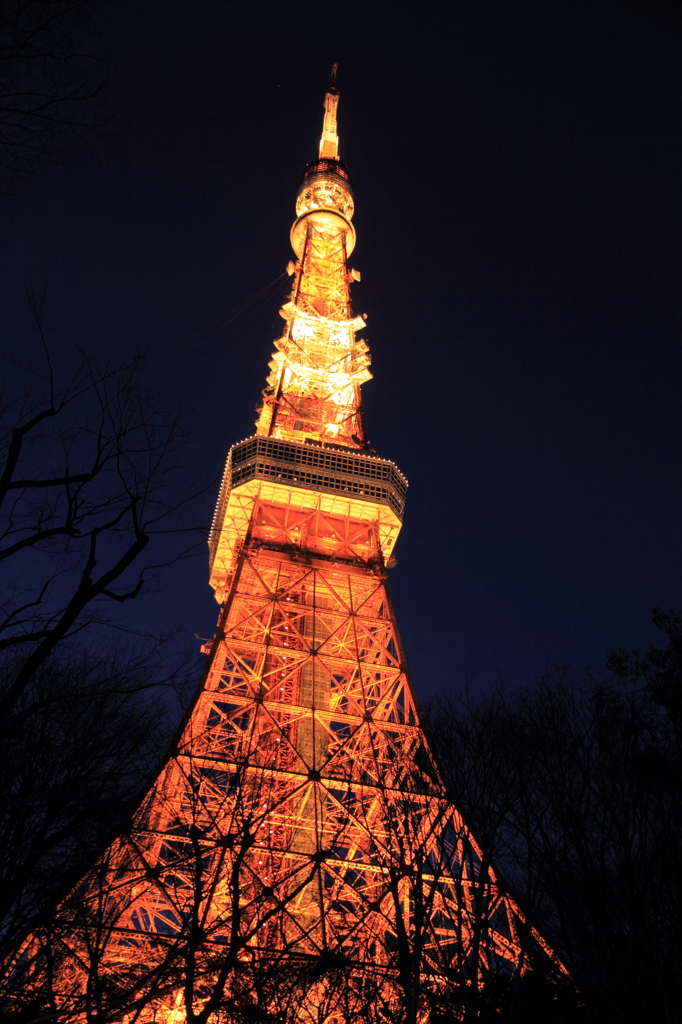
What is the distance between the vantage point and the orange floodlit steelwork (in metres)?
7.83

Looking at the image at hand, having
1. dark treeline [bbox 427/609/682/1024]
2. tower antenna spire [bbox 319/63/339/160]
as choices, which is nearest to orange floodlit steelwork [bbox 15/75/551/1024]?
dark treeline [bbox 427/609/682/1024]

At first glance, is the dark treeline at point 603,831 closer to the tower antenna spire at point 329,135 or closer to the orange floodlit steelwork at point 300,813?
the orange floodlit steelwork at point 300,813

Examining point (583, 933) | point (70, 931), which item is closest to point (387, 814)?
point (583, 933)

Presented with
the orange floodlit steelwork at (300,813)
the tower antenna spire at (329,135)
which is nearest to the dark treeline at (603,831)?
the orange floodlit steelwork at (300,813)

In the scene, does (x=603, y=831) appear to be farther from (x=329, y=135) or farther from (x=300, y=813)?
(x=329, y=135)

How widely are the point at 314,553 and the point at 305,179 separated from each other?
2942 cm

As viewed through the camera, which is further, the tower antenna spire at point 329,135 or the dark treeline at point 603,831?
→ the tower antenna spire at point 329,135

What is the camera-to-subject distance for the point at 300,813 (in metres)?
16.6

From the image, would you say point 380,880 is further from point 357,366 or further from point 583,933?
point 357,366

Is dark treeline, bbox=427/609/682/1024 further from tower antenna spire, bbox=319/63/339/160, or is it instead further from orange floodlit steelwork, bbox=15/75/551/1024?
tower antenna spire, bbox=319/63/339/160

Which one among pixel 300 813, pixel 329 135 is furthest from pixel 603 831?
pixel 329 135

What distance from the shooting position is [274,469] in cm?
2542

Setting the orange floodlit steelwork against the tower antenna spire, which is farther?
the tower antenna spire

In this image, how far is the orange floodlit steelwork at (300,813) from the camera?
783 centimetres
